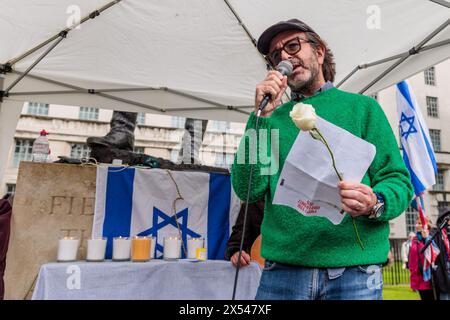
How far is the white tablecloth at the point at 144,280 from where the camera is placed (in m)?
2.25

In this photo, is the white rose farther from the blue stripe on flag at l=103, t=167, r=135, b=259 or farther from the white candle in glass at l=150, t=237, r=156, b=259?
the blue stripe on flag at l=103, t=167, r=135, b=259

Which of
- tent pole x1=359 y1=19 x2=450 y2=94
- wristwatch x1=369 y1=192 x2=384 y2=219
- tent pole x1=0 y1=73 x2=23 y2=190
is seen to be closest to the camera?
wristwatch x1=369 y1=192 x2=384 y2=219

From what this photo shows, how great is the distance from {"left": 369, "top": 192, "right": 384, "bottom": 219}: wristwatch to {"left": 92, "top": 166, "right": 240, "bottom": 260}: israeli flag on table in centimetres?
210

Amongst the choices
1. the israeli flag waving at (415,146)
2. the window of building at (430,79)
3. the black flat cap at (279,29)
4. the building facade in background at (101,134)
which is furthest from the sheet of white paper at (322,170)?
the window of building at (430,79)

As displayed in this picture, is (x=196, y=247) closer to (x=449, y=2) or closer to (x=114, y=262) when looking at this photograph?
(x=114, y=262)

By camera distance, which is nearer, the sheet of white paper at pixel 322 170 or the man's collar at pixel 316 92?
the sheet of white paper at pixel 322 170

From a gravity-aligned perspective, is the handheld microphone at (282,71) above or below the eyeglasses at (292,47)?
below

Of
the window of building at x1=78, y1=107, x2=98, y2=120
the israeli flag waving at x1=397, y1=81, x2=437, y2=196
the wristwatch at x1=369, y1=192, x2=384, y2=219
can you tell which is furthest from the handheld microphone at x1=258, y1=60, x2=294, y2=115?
the window of building at x1=78, y1=107, x2=98, y2=120

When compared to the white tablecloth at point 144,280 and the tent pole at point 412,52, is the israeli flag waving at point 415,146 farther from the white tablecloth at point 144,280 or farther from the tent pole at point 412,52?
the white tablecloth at point 144,280

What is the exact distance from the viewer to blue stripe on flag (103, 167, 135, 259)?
2.84m

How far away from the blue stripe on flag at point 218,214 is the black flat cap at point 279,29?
176 centimetres

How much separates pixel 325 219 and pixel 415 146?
11.0 ft

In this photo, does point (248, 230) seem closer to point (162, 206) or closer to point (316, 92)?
point (162, 206)

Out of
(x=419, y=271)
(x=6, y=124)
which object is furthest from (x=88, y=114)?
(x=419, y=271)
